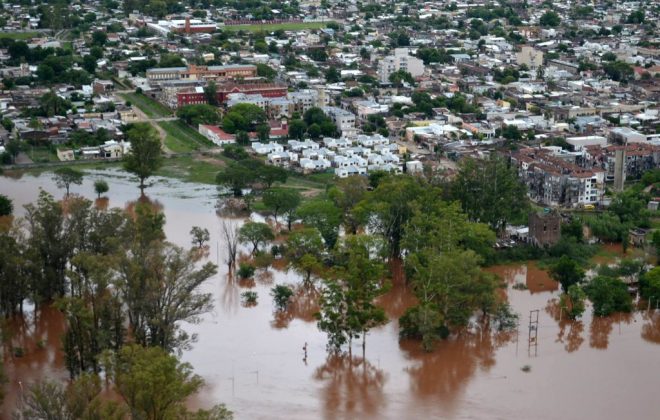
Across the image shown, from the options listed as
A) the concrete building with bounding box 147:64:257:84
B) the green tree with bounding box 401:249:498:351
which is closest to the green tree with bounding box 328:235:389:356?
the green tree with bounding box 401:249:498:351

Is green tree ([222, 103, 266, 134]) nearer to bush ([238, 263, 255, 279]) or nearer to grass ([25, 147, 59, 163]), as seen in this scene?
grass ([25, 147, 59, 163])

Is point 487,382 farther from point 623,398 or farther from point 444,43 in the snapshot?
point 444,43

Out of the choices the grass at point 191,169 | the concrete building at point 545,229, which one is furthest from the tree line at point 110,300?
the concrete building at point 545,229

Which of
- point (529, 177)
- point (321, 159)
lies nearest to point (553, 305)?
point (529, 177)

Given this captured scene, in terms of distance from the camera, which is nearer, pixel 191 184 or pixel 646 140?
pixel 191 184

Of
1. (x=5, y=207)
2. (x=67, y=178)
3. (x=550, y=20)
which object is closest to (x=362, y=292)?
(x=5, y=207)

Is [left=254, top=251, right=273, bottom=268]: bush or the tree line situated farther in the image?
[left=254, top=251, right=273, bottom=268]: bush

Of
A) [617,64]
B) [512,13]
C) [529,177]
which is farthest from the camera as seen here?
[512,13]
